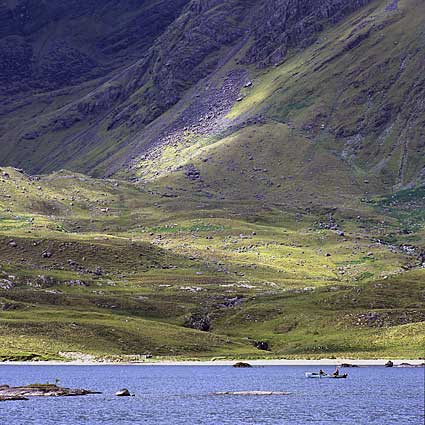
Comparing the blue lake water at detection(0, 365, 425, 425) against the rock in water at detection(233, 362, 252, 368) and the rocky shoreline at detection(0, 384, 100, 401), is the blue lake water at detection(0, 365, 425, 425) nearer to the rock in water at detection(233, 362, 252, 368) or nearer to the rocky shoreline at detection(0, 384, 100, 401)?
the rocky shoreline at detection(0, 384, 100, 401)

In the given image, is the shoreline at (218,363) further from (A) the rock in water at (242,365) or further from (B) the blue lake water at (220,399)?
(A) the rock in water at (242,365)

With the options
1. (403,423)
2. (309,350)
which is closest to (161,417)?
(403,423)

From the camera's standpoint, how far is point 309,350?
632 ft

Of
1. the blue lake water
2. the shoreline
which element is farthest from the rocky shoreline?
the shoreline

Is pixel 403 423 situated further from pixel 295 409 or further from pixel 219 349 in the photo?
pixel 219 349

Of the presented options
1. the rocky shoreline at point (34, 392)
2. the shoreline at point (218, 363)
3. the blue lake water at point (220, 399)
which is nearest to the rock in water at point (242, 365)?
the blue lake water at point (220, 399)

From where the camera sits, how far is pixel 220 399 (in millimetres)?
116500

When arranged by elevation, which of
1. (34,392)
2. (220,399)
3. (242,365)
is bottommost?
(220,399)

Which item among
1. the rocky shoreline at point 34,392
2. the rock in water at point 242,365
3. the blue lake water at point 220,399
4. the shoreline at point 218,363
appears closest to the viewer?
the blue lake water at point 220,399

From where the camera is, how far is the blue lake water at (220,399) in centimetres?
9781

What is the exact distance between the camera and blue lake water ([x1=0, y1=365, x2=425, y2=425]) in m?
97.8

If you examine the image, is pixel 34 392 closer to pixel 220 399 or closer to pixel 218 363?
pixel 220 399

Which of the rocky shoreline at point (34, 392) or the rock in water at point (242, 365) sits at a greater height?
the rock in water at point (242, 365)

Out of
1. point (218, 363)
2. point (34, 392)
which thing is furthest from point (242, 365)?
point (34, 392)
